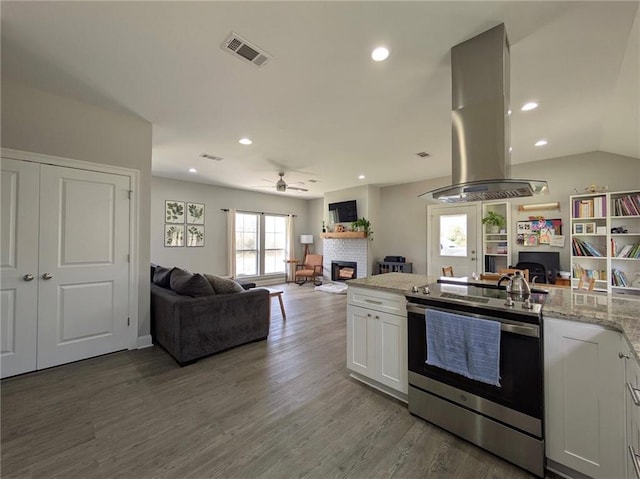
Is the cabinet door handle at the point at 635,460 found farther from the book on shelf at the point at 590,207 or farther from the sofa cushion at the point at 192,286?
the book on shelf at the point at 590,207

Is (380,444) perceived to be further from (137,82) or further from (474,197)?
(137,82)

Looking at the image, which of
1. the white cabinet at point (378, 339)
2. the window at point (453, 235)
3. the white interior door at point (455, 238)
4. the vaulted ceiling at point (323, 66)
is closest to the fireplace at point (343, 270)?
the white interior door at point (455, 238)

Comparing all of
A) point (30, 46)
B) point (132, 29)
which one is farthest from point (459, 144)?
point (30, 46)

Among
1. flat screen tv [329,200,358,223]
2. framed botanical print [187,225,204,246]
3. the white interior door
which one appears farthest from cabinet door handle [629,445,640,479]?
framed botanical print [187,225,204,246]

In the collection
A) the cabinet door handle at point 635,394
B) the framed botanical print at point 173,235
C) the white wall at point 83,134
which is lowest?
the cabinet door handle at point 635,394

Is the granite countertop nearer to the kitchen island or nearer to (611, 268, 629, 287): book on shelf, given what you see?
the kitchen island

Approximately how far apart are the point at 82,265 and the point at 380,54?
3.53m

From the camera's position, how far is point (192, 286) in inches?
118

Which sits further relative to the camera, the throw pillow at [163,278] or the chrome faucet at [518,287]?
the throw pillow at [163,278]

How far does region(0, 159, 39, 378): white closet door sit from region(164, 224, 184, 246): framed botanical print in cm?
358

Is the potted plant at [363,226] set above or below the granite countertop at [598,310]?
above

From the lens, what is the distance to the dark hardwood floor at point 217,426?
60.2 inches

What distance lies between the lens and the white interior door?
5453 mm

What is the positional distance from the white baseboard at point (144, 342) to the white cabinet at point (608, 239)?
19.0 ft
